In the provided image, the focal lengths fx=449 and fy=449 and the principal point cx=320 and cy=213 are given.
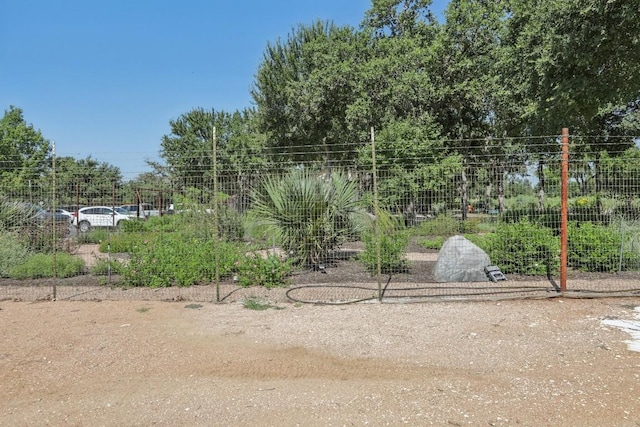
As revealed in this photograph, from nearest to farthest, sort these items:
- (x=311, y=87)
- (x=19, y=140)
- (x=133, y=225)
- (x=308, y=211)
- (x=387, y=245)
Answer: (x=387, y=245) < (x=308, y=211) < (x=133, y=225) < (x=311, y=87) < (x=19, y=140)

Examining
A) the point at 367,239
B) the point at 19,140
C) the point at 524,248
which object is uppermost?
the point at 19,140

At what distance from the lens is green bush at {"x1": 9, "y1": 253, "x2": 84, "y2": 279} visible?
28.2ft

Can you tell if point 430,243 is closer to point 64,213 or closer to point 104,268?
point 104,268

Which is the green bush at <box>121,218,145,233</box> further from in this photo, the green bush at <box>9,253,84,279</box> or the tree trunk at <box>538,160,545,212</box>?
the tree trunk at <box>538,160,545,212</box>

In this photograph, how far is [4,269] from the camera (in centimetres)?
885

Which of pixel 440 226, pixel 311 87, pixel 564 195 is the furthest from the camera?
pixel 311 87

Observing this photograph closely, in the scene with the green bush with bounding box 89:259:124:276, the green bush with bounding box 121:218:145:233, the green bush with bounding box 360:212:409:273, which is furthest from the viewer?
the green bush with bounding box 121:218:145:233

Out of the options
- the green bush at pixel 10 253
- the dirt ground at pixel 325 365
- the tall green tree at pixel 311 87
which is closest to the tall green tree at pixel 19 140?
the tall green tree at pixel 311 87

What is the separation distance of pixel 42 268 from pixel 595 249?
1041cm

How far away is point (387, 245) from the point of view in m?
8.61

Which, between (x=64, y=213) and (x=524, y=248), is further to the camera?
(x=64, y=213)

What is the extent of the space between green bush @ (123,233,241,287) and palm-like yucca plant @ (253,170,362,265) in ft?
3.79

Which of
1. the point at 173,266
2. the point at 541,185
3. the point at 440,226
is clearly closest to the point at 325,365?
the point at 173,266

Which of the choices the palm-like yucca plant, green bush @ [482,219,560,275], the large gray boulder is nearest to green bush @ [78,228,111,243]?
the palm-like yucca plant
